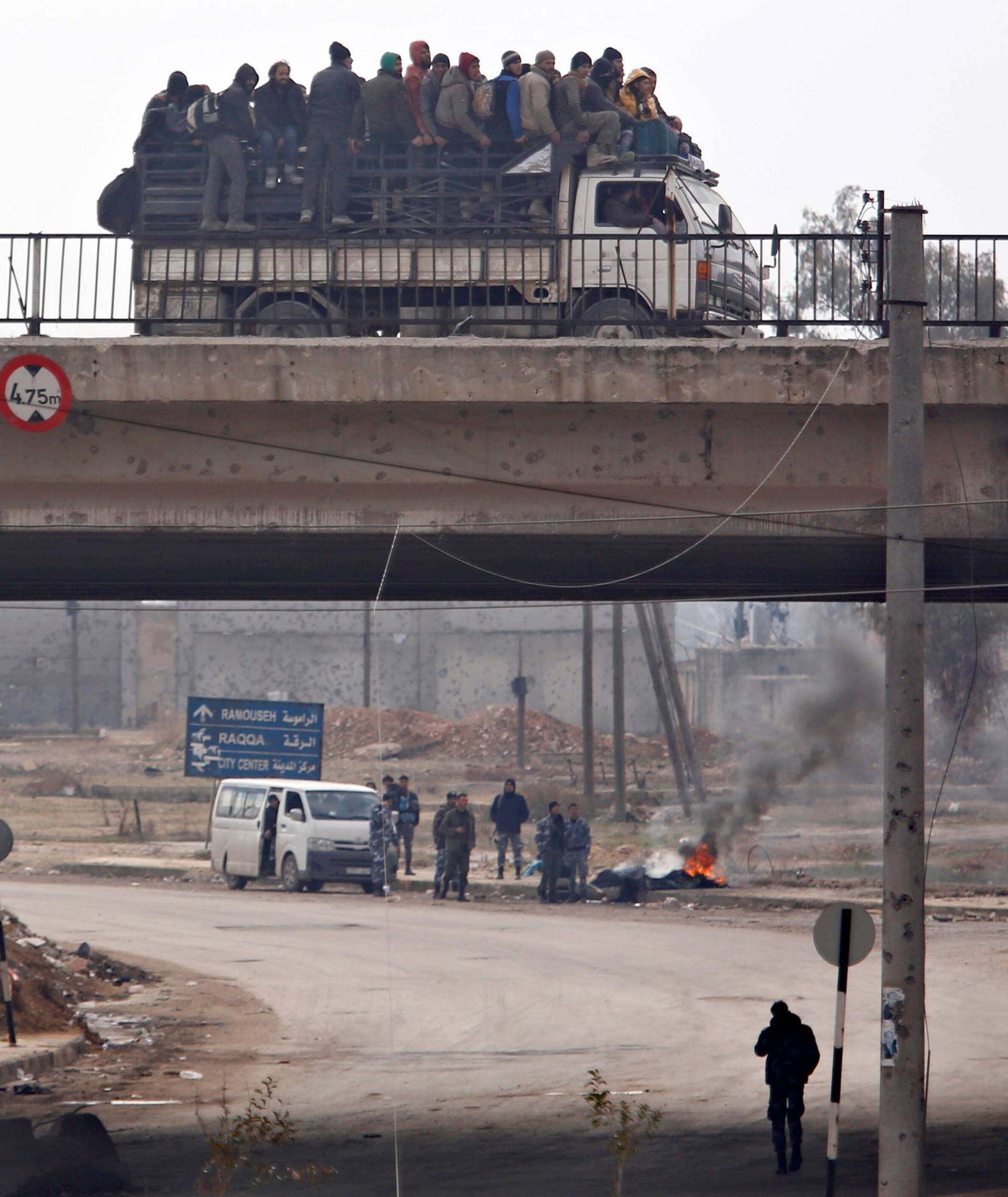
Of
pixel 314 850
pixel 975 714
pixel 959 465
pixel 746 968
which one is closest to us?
pixel 959 465

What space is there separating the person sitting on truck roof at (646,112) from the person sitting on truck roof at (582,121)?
463 millimetres

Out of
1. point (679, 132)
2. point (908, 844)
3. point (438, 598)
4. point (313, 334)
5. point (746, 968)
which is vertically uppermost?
point (679, 132)

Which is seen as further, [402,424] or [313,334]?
[313,334]

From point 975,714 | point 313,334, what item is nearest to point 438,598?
point 313,334

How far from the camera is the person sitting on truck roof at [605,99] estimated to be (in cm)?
1547

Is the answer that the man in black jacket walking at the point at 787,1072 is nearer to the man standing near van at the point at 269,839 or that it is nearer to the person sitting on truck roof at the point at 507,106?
the person sitting on truck roof at the point at 507,106

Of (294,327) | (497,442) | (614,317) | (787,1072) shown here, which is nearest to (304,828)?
(294,327)

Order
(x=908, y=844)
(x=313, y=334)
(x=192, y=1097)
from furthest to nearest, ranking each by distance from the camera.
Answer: (x=313, y=334)
(x=192, y=1097)
(x=908, y=844)

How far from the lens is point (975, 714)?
48.1 metres

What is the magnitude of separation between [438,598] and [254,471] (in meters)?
6.58

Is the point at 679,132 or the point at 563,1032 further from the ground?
the point at 679,132

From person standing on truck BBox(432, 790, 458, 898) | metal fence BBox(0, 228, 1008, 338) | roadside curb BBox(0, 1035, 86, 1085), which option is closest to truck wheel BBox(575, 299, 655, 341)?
metal fence BBox(0, 228, 1008, 338)

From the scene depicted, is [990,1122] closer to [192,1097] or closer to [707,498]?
[707,498]

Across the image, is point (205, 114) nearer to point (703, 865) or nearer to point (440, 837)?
point (440, 837)
